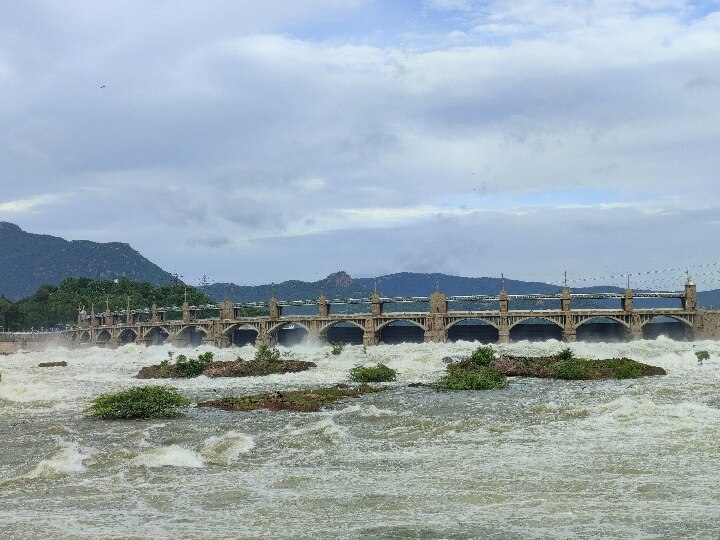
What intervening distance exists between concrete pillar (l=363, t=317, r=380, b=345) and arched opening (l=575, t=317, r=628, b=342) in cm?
3160

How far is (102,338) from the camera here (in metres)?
178

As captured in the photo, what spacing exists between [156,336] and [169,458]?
14462 centimetres

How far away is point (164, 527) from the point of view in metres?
15.5

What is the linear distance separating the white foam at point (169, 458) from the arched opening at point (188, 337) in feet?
403

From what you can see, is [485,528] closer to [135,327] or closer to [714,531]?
[714,531]

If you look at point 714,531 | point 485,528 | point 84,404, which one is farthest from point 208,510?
point 84,404

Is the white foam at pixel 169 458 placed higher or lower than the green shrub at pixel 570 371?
higher

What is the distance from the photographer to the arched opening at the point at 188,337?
5935 inches

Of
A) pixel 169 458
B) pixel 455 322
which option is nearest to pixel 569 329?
pixel 455 322

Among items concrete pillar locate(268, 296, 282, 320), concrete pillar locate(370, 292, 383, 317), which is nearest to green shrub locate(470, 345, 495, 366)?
concrete pillar locate(370, 292, 383, 317)

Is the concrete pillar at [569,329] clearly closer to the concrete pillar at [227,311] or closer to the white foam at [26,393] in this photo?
the concrete pillar at [227,311]

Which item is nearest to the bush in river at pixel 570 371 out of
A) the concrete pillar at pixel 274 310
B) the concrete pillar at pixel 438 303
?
the concrete pillar at pixel 438 303

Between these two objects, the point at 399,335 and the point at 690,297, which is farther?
the point at 399,335

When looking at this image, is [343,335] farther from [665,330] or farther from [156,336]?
[665,330]
